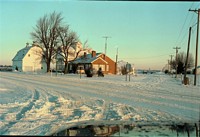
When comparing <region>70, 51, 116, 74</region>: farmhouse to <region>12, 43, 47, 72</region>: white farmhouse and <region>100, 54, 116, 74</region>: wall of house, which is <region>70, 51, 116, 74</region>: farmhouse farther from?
<region>12, 43, 47, 72</region>: white farmhouse

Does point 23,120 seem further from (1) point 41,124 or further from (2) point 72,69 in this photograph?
(2) point 72,69

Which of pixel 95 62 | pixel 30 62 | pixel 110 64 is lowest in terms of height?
pixel 110 64

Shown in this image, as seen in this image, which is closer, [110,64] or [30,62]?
[110,64]

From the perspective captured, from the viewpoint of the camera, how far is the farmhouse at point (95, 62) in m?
76.1

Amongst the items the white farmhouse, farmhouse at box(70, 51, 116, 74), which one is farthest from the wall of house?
the white farmhouse

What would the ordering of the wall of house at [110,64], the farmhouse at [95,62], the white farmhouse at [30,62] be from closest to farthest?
the farmhouse at [95,62]
the wall of house at [110,64]
the white farmhouse at [30,62]

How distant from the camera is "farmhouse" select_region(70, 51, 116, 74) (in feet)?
250

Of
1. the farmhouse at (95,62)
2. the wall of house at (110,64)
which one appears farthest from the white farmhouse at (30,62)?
the wall of house at (110,64)

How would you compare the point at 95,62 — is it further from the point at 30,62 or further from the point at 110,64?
the point at 30,62

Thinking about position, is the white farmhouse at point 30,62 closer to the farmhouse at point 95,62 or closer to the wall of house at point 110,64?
the farmhouse at point 95,62

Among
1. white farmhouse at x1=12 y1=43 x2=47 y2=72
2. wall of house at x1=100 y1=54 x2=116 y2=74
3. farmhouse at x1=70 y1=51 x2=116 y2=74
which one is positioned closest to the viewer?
farmhouse at x1=70 y1=51 x2=116 y2=74

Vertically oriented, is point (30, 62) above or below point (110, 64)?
above

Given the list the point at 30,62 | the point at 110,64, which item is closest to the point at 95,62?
the point at 110,64

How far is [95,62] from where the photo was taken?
76.2 metres
